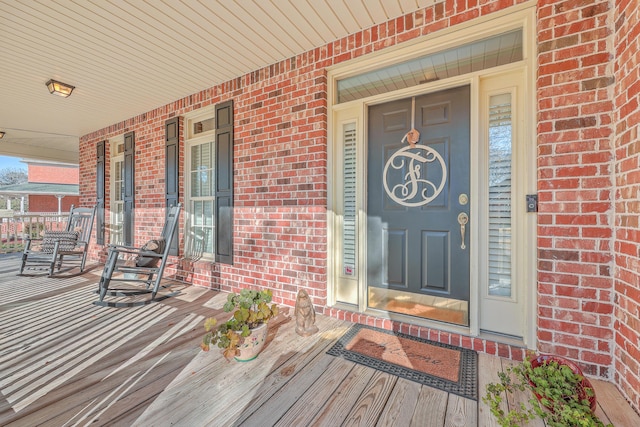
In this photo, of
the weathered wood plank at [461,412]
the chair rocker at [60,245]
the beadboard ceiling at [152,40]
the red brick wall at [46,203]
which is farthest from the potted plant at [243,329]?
the red brick wall at [46,203]

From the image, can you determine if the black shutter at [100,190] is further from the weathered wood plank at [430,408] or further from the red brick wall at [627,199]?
the red brick wall at [627,199]

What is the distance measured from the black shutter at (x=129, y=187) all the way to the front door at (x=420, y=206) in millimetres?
4056

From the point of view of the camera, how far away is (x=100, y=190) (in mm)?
5293

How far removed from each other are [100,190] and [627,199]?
692 centimetres

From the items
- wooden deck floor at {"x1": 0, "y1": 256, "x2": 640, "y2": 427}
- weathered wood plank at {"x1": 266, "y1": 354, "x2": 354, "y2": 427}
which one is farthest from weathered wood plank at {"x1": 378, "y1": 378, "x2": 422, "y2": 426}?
weathered wood plank at {"x1": 266, "y1": 354, "x2": 354, "y2": 427}

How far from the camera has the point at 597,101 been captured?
5.32ft

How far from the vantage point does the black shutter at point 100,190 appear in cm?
523

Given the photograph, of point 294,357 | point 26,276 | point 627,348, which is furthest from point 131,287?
point 627,348

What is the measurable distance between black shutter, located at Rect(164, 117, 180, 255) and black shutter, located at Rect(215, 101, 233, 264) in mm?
846

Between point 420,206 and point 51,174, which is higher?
point 51,174

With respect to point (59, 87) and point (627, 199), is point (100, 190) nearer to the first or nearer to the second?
point (59, 87)

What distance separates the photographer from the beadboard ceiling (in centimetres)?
214

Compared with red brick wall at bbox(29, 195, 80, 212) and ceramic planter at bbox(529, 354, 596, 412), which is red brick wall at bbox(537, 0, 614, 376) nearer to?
ceramic planter at bbox(529, 354, 596, 412)

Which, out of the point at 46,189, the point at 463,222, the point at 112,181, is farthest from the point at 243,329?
the point at 46,189
